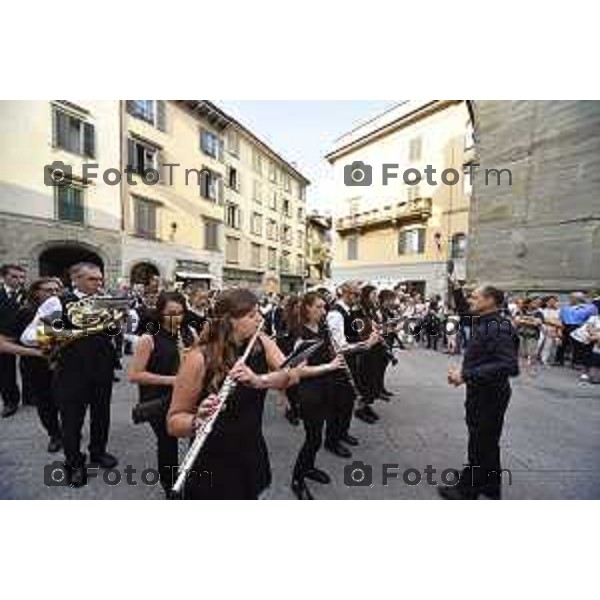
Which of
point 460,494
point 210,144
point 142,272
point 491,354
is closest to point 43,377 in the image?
point 460,494

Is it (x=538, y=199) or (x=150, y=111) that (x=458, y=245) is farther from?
(x=150, y=111)

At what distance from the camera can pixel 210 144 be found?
17.4 metres

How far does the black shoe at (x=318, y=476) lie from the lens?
3.09m

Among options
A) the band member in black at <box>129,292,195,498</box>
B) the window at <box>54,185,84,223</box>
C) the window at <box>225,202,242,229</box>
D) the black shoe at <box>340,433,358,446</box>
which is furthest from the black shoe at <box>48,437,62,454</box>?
the window at <box>225,202,242,229</box>

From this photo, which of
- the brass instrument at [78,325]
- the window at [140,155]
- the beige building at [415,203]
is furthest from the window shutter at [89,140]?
the brass instrument at [78,325]

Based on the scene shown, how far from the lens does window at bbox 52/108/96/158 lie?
11547mm

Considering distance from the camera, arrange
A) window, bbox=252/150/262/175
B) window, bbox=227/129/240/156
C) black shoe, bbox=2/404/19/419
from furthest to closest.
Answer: window, bbox=252/150/262/175, window, bbox=227/129/240/156, black shoe, bbox=2/404/19/419

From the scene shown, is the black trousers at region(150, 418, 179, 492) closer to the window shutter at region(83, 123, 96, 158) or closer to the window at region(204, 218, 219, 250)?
the window at region(204, 218, 219, 250)

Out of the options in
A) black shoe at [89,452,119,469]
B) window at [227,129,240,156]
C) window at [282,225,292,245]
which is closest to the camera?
black shoe at [89,452,119,469]

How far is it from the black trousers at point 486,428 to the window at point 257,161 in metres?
21.2

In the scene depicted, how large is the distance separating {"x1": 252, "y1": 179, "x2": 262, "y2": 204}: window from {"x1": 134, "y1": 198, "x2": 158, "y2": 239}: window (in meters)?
8.39

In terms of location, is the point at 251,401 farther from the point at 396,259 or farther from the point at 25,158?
the point at 396,259

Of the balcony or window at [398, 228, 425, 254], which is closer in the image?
the balcony
